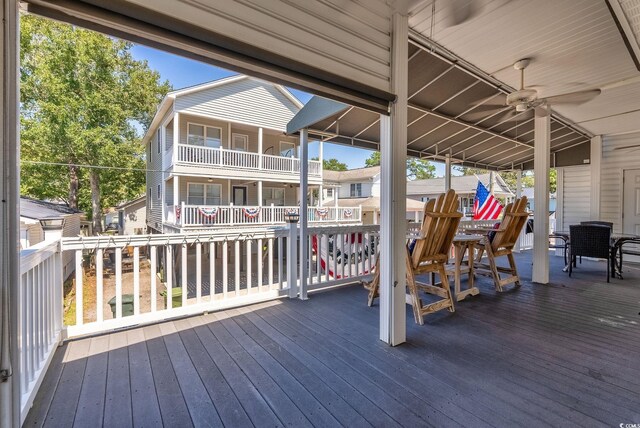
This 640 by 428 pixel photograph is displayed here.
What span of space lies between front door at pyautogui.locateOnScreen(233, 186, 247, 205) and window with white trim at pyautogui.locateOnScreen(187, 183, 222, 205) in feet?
2.28

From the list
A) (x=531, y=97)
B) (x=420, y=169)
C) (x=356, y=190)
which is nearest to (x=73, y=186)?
(x=356, y=190)

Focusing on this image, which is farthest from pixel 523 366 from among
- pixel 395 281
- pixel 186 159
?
pixel 186 159

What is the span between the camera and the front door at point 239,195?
12266 mm

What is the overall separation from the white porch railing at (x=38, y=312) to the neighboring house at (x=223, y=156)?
280 inches

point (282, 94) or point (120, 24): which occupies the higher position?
point (282, 94)

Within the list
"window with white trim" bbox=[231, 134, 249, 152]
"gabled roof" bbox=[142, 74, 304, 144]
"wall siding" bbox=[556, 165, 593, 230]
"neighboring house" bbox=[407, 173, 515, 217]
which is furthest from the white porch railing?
"neighboring house" bbox=[407, 173, 515, 217]

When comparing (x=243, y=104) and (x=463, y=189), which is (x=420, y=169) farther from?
(x=243, y=104)

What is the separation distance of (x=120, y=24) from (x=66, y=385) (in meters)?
2.15

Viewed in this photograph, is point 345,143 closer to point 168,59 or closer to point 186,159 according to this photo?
point 186,159

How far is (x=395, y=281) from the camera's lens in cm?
250

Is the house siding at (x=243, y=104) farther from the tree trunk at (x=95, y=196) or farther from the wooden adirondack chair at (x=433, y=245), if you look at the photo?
the wooden adirondack chair at (x=433, y=245)

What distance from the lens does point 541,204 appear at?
179 inches

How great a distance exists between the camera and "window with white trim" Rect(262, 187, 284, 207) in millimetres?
12666

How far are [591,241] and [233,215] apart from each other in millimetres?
9176
